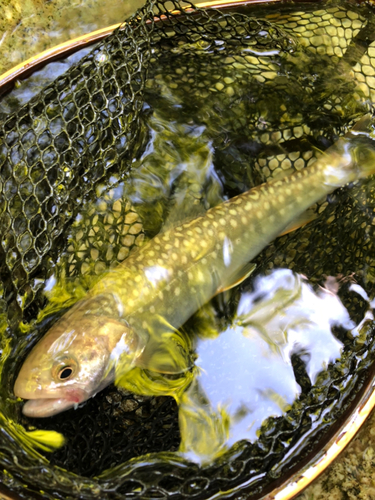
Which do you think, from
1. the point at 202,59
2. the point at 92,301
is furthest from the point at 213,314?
the point at 202,59

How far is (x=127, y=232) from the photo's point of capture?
2.42 metres

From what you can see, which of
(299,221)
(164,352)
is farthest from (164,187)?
(164,352)

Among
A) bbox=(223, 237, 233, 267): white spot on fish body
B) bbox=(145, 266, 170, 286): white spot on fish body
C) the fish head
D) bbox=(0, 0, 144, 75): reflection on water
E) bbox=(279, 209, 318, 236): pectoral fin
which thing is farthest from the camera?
bbox=(0, 0, 144, 75): reflection on water

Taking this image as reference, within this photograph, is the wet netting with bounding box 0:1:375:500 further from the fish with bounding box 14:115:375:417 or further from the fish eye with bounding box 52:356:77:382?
the fish eye with bounding box 52:356:77:382

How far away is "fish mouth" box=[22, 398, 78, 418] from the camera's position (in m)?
1.86

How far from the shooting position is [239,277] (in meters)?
2.33

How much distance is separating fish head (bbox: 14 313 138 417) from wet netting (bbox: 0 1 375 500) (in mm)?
158

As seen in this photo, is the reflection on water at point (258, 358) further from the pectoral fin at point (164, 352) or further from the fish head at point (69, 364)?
the fish head at point (69, 364)

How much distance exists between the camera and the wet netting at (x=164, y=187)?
1915mm

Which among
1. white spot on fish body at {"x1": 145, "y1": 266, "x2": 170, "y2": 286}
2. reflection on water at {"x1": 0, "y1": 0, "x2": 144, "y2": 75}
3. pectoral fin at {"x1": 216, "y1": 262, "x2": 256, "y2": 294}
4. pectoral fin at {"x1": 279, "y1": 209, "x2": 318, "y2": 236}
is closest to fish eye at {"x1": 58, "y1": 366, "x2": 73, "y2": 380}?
white spot on fish body at {"x1": 145, "y1": 266, "x2": 170, "y2": 286}

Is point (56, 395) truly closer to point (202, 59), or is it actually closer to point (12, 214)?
point (12, 214)

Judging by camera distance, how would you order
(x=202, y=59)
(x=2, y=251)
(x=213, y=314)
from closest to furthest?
1. (x=2, y=251)
2. (x=213, y=314)
3. (x=202, y=59)

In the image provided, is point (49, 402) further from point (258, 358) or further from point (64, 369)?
point (258, 358)

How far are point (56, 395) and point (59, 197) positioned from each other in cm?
96
